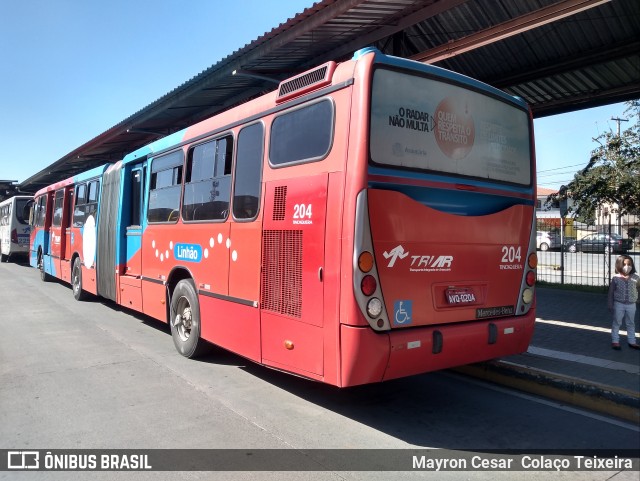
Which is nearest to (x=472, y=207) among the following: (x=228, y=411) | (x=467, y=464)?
(x=467, y=464)

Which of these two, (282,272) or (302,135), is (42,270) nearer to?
(282,272)

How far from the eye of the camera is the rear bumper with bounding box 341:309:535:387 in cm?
401

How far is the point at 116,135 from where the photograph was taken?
54.0 ft

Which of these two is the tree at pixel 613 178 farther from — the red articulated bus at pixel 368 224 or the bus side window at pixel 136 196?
the bus side window at pixel 136 196

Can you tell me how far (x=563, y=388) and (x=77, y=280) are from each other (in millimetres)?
11153

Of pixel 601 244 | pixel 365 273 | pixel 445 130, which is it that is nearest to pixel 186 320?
pixel 365 273

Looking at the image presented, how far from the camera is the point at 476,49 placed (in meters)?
8.79

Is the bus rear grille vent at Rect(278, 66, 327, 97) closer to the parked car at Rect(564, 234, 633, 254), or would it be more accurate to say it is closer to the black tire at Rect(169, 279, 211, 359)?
the black tire at Rect(169, 279, 211, 359)

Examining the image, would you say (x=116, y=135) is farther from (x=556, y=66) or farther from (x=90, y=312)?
(x=556, y=66)

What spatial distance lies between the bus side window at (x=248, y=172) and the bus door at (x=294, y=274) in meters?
0.29

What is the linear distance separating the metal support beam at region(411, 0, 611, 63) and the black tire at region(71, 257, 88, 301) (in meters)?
9.33

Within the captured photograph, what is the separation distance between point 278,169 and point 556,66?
6.76m

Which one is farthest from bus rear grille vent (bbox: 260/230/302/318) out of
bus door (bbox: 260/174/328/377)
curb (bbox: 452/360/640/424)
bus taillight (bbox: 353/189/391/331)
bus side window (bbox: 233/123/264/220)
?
curb (bbox: 452/360/640/424)

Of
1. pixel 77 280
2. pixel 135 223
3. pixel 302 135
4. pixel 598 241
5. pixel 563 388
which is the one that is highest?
pixel 302 135
